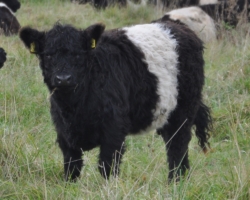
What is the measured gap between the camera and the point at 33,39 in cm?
560

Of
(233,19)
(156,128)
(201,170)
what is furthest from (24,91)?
(233,19)

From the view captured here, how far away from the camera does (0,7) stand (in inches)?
560

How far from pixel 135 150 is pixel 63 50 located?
1860 millimetres

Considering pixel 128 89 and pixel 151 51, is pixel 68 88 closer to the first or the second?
pixel 128 89

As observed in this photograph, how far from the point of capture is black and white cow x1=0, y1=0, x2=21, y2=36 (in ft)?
43.0

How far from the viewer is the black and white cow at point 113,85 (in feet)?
18.0

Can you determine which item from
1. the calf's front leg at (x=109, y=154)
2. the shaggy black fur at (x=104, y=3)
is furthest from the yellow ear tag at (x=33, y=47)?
the shaggy black fur at (x=104, y=3)

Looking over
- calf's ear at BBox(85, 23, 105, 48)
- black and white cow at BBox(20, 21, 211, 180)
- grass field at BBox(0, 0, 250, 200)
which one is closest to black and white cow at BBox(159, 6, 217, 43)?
grass field at BBox(0, 0, 250, 200)

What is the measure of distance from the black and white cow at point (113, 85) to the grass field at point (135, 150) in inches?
9.4

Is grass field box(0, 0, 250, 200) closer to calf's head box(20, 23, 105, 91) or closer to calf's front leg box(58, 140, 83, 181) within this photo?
calf's front leg box(58, 140, 83, 181)

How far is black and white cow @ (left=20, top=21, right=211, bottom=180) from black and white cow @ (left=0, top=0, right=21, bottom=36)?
677 cm

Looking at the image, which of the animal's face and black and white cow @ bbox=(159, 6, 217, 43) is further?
the animal's face

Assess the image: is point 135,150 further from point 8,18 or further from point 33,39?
point 8,18

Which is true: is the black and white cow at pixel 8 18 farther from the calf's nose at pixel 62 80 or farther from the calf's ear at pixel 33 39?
the calf's nose at pixel 62 80
